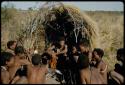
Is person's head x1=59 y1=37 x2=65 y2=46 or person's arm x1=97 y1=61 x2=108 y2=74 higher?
person's head x1=59 y1=37 x2=65 y2=46

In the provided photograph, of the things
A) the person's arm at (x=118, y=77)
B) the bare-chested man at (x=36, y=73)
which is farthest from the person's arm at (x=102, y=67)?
the bare-chested man at (x=36, y=73)

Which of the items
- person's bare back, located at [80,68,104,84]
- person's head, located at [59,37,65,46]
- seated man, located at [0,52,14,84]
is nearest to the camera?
person's bare back, located at [80,68,104,84]

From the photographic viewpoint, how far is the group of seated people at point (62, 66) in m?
7.31

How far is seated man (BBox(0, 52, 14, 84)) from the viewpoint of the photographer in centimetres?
743

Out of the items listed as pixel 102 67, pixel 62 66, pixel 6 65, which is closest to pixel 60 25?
pixel 62 66

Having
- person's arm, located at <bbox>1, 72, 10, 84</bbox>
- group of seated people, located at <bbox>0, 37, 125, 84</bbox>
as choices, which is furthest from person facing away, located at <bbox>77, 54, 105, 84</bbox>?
person's arm, located at <bbox>1, 72, 10, 84</bbox>

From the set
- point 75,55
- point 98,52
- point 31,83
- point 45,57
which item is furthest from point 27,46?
point 31,83

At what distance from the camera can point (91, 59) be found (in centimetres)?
938

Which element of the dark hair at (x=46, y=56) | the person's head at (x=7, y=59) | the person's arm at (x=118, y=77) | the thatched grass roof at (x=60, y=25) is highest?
the thatched grass roof at (x=60, y=25)

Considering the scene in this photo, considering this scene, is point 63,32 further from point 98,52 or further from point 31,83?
point 31,83

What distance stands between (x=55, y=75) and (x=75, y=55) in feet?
2.81

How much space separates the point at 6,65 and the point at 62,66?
2.77 meters

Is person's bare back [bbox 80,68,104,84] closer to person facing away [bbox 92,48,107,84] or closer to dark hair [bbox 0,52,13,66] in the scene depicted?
person facing away [bbox 92,48,107,84]

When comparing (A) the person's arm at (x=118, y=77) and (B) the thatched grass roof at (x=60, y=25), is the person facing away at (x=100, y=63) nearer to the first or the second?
(A) the person's arm at (x=118, y=77)
